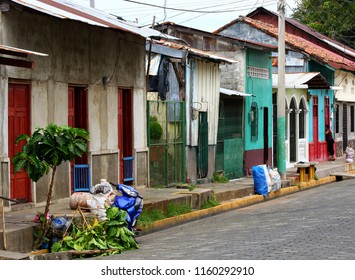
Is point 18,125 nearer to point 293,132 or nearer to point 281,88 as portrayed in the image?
point 281,88

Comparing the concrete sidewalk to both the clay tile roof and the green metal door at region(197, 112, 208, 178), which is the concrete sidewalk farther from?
the clay tile roof

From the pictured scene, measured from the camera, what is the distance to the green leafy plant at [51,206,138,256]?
13211mm

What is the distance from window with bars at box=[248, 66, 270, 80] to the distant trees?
2071 cm

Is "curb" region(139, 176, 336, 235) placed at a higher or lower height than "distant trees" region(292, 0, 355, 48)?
lower

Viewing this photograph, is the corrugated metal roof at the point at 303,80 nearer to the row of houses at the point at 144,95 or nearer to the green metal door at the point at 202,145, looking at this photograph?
the row of houses at the point at 144,95

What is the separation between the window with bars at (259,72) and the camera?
28.9 m

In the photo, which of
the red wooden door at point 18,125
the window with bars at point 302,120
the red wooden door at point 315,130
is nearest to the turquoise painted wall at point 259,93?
the window with bars at point 302,120

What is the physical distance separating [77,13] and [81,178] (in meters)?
3.61

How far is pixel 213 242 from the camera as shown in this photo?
13312 mm

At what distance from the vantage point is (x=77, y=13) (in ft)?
55.6

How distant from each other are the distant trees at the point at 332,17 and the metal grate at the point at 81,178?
34.1m

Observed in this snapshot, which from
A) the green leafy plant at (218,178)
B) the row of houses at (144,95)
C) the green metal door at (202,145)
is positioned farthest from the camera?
the green leafy plant at (218,178)

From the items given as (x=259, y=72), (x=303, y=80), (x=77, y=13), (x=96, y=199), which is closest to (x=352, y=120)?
(x=303, y=80)

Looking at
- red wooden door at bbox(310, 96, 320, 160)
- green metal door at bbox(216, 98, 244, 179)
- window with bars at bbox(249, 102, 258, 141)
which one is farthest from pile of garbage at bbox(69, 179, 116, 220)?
red wooden door at bbox(310, 96, 320, 160)
